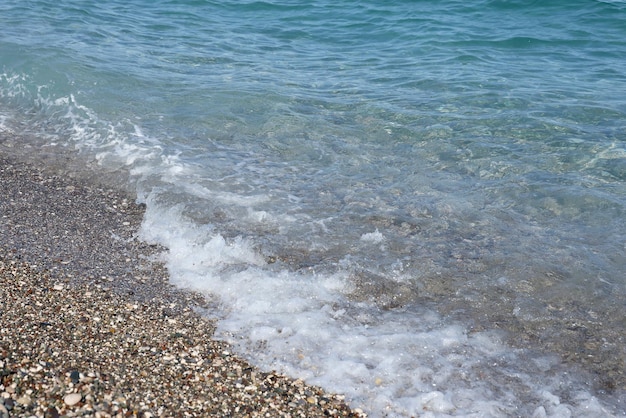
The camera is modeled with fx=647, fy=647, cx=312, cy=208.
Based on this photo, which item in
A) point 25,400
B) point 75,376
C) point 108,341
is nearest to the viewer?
point 25,400

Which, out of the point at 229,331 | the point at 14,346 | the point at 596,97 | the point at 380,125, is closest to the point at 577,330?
the point at 229,331

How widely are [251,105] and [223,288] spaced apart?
6090 mm

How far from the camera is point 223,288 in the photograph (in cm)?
668

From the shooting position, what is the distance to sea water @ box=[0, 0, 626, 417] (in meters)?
→ 5.82

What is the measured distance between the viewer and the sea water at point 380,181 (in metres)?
5.82

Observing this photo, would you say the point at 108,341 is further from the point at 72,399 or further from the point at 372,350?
the point at 372,350

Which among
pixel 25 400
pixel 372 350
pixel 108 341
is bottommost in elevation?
pixel 372 350

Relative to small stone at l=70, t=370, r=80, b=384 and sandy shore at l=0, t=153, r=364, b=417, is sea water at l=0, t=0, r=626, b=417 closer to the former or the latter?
sandy shore at l=0, t=153, r=364, b=417

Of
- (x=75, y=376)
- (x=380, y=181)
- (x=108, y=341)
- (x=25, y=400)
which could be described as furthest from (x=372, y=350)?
(x=380, y=181)

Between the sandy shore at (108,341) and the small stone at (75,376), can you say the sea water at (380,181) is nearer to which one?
the sandy shore at (108,341)

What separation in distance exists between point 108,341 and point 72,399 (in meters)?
0.84

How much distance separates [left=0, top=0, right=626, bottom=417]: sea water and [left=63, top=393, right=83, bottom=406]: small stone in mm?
1436

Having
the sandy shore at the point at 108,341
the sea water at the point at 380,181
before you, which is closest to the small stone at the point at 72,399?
the sandy shore at the point at 108,341

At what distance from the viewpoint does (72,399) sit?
473 centimetres
